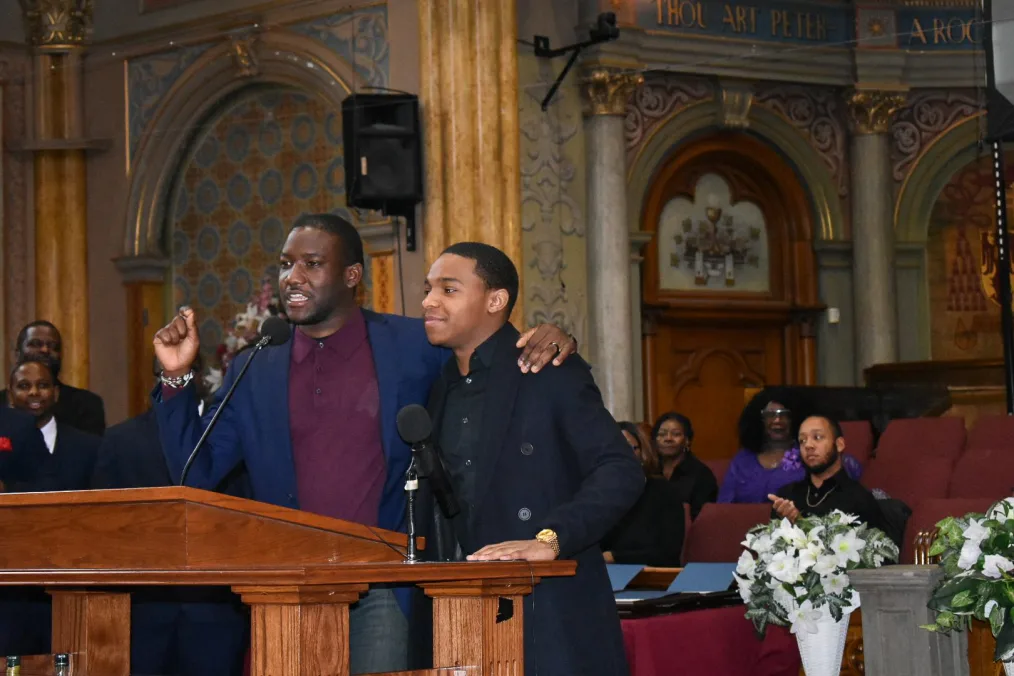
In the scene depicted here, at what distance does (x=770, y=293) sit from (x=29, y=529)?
10772 mm

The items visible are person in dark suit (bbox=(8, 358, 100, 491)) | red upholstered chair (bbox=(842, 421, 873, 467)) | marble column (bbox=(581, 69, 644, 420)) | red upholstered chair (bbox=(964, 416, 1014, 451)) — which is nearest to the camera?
person in dark suit (bbox=(8, 358, 100, 491))

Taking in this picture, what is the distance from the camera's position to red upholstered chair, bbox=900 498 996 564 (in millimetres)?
6105

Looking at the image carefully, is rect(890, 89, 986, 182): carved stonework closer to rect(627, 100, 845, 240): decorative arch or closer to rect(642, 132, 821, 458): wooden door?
rect(627, 100, 845, 240): decorative arch

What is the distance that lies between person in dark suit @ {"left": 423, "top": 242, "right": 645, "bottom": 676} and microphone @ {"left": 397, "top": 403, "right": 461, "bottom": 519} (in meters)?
0.13

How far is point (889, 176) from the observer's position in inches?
519

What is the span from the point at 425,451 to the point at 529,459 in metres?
0.34

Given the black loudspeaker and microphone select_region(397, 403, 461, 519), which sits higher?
the black loudspeaker

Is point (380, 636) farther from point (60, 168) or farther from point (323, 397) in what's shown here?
point (60, 168)

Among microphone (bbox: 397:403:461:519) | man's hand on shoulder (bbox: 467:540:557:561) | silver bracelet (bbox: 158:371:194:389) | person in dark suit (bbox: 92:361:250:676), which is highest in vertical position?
silver bracelet (bbox: 158:371:194:389)

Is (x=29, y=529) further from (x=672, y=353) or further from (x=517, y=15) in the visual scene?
(x=672, y=353)

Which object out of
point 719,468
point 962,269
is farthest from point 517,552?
point 962,269

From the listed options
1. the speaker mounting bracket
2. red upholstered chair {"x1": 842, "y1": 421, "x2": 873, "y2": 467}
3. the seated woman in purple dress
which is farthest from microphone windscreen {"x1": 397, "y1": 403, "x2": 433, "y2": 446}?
the speaker mounting bracket

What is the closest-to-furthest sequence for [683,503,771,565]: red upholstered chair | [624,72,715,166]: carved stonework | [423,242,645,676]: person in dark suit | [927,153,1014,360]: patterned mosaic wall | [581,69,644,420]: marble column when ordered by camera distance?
[423,242,645,676]: person in dark suit
[683,503,771,565]: red upholstered chair
[581,69,644,420]: marble column
[624,72,715,166]: carved stonework
[927,153,1014,360]: patterned mosaic wall

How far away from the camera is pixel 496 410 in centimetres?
336
